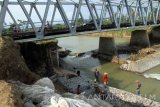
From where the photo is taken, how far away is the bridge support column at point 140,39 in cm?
4434

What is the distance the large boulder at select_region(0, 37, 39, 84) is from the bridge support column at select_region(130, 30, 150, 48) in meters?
29.7

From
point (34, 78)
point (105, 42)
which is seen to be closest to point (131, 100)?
point (34, 78)

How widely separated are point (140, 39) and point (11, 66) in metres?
31.8

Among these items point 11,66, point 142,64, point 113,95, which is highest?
point 11,66

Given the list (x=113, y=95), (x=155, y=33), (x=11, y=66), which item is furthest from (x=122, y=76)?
(x=155, y=33)

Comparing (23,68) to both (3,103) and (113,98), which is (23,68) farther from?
(3,103)

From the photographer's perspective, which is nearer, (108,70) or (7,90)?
(7,90)

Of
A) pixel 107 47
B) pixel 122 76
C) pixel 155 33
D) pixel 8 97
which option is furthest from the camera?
pixel 155 33

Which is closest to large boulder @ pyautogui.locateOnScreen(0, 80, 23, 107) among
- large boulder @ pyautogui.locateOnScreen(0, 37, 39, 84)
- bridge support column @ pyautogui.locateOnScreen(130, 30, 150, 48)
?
large boulder @ pyautogui.locateOnScreen(0, 37, 39, 84)

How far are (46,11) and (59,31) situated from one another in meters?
4.07

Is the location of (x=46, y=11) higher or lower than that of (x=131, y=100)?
higher

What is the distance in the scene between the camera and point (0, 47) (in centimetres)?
1639

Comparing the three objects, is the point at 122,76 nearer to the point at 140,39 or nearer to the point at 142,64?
the point at 142,64

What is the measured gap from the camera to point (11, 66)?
16.2m
